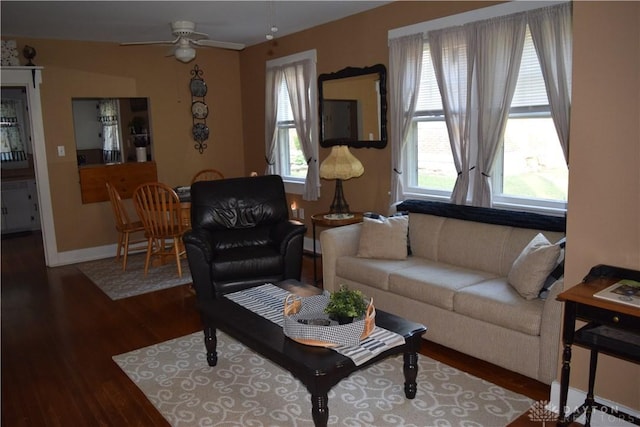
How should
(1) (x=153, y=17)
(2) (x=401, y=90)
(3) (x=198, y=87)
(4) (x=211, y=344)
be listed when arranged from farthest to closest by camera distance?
(3) (x=198, y=87)
(1) (x=153, y=17)
(2) (x=401, y=90)
(4) (x=211, y=344)

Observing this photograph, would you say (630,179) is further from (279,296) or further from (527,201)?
(279,296)

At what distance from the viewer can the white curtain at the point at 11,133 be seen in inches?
317

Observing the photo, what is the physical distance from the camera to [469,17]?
3.96 metres

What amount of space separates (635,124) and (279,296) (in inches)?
80.3

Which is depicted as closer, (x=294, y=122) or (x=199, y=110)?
(x=294, y=122)

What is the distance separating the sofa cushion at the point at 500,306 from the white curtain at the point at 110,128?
239 inches

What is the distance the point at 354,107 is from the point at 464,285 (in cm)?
255

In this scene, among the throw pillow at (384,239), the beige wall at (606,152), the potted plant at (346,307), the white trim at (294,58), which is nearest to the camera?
the beige wall at (606,152)

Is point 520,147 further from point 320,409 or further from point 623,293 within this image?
point 320,409

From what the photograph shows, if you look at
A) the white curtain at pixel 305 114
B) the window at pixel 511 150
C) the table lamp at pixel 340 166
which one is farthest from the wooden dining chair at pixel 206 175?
the window at pixel 511 150

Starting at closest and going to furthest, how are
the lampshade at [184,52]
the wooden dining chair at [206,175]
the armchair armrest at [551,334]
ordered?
the armchair armrest at [551,334]
the lampshade at [184,52]
the wooden dining chair at [206,175]

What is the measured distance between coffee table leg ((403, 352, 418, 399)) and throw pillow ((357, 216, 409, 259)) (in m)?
1.24

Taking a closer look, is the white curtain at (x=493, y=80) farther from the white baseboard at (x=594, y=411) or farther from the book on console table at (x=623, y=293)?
the book on console table at (x=623, y=293)

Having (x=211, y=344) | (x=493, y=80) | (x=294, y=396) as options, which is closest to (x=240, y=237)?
(x=211, y=344)
